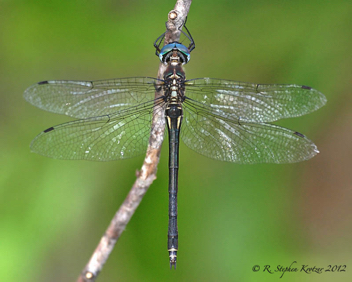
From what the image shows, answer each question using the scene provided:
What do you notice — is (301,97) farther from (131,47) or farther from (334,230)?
(131,47)

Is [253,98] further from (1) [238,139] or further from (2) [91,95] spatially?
(2) [91,95]

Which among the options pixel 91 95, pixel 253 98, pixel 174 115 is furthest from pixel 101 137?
pixel 253 98

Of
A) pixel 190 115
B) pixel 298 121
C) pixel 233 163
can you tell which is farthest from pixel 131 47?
pixel 298 121

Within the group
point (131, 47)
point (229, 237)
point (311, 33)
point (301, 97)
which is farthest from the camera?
point (131, 47)

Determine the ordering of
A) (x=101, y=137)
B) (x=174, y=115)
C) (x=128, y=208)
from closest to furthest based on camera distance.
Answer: (x=128, y=208) < (x=101, y=137) < (x=174, y=115)

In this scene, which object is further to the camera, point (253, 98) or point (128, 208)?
point (253, 98)

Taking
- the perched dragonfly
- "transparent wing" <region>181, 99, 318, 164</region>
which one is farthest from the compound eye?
"transparent wing" <region>181, 99, 318, 164</region>

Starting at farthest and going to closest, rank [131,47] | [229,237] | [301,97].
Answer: [131,47]
[229,237]
[301,97]

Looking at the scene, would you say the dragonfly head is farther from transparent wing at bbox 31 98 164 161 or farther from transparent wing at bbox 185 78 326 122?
transparent wing at bbox 31 98 164 161
